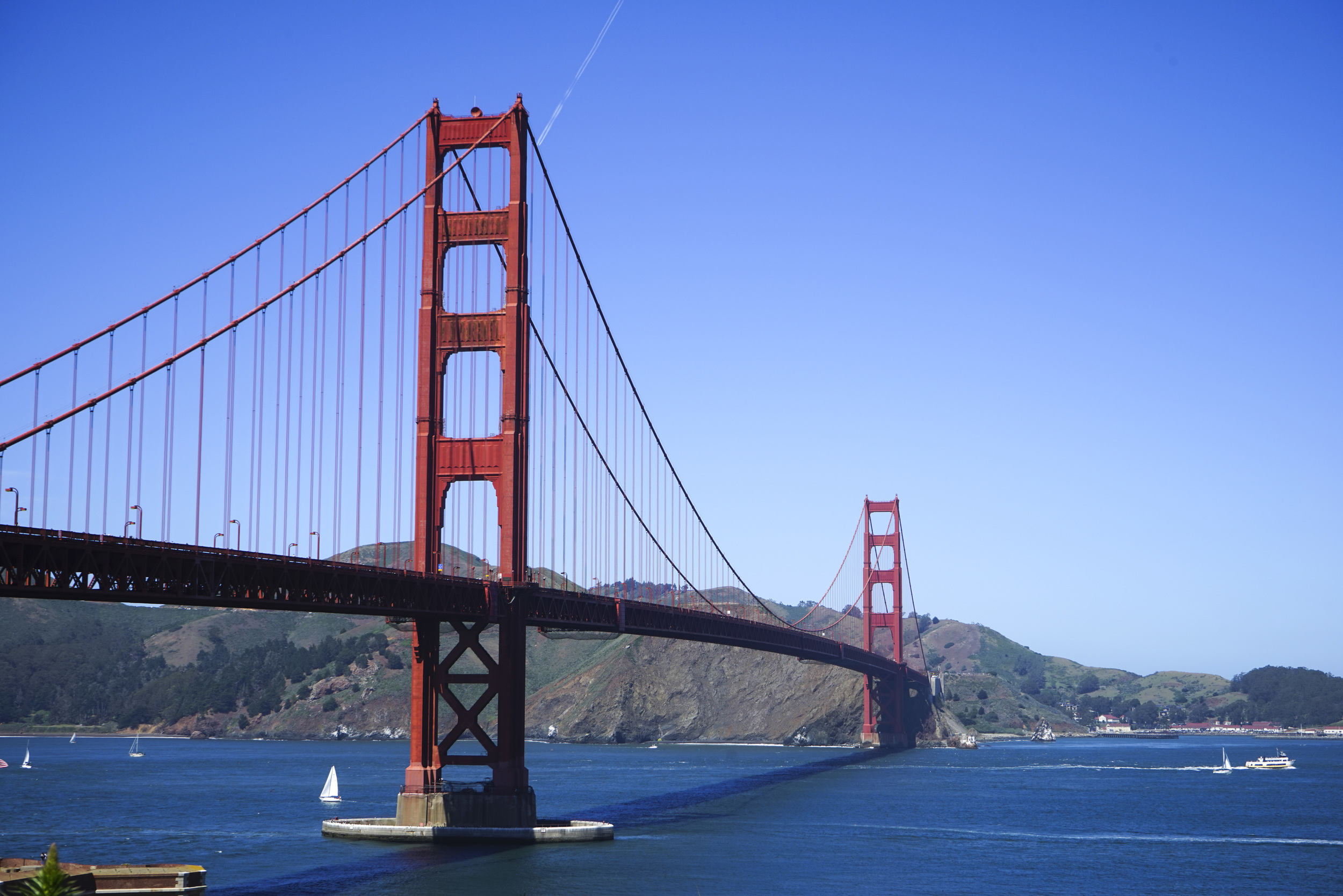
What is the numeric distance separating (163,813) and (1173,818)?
50420 mm

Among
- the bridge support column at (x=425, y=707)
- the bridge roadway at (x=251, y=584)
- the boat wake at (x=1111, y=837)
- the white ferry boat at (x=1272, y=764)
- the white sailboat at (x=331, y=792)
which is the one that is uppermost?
the bridge roadway at (x=251, y=584)

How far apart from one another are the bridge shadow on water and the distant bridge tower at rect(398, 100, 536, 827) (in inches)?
104

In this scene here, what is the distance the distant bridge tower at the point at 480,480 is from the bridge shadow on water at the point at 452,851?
2639 millimetres

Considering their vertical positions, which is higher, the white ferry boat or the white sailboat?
the white sailboat

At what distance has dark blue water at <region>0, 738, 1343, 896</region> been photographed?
4653 centimetres

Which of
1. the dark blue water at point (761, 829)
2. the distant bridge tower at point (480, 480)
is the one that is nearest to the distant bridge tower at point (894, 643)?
the dark blue water at point (761, 829)

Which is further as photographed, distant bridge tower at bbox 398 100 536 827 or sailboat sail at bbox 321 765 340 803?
sailboat sail at bbox 321 765 340 803

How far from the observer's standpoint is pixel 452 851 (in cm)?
4928

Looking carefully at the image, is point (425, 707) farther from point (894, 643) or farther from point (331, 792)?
point (894, 643)

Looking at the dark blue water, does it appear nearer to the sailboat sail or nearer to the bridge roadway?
the sailboat sail

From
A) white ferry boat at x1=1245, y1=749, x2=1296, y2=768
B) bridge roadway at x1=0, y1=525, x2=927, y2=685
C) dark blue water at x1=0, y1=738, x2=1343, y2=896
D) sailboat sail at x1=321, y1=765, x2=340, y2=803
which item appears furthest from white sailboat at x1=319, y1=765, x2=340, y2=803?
white ferry boat at x1=1245, y1=749, x2=1296, y2=768

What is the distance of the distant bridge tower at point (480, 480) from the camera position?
171 ft

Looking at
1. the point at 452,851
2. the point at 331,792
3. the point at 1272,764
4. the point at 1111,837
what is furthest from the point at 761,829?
the point at 1272,764

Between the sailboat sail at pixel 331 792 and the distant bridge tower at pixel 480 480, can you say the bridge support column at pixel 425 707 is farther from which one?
the sailboat sail at pixel 331 792
